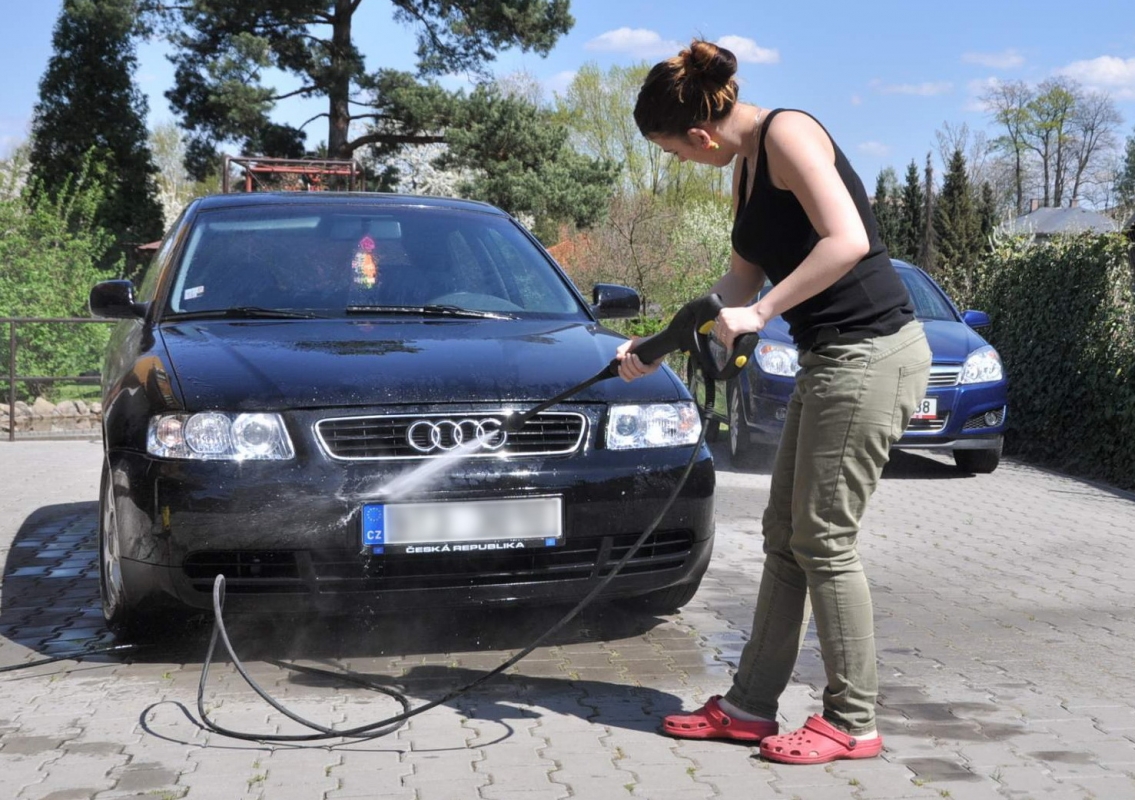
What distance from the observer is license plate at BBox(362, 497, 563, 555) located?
427cm

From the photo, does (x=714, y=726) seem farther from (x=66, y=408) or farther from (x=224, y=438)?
(x=66, y=408)

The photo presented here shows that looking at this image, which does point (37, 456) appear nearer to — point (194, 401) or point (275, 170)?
point (194, 401)

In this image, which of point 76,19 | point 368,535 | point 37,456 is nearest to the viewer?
point 368,535

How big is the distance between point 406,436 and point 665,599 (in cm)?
140

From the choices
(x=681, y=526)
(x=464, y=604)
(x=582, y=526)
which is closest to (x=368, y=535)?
(x=464, y=604)

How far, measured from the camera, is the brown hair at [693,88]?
342 centimetres

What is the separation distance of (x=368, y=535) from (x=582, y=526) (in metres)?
0.70

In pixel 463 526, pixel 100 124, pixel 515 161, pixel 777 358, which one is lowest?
pixel 463 526

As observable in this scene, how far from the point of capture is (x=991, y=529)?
8258mm

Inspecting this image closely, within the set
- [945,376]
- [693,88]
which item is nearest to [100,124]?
[945,376]

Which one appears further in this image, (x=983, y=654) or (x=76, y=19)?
(x=76, y=19)

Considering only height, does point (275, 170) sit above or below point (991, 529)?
above

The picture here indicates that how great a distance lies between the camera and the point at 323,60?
31922mm

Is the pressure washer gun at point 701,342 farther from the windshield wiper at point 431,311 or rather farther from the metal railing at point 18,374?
the metal railing at point 18,374
